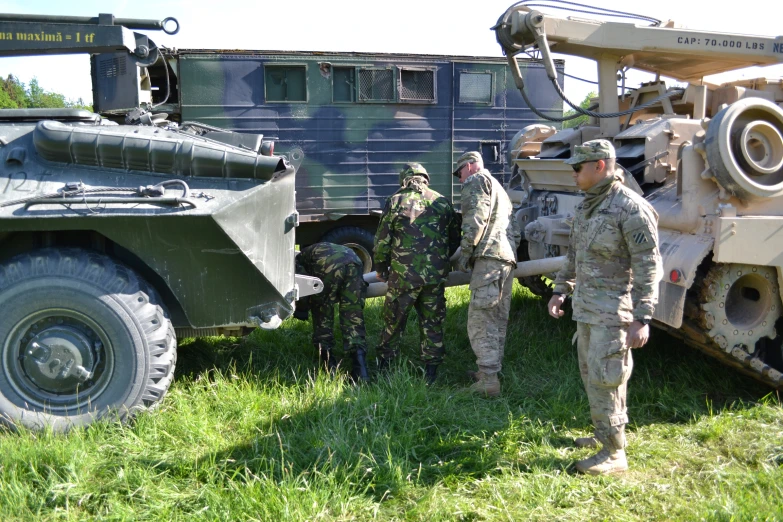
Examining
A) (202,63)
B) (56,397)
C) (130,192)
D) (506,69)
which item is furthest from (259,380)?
(506,69)

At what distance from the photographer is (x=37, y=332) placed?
12.2 feet

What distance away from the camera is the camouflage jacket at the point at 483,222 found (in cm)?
482

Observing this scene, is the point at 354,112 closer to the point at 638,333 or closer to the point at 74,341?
the point at 74,341

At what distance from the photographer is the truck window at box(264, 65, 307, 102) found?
27.3ft

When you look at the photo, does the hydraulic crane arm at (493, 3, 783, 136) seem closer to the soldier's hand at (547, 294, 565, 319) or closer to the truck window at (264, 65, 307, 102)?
the soldier's hand at (547, 294, 565, 319)

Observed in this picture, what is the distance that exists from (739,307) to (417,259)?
216cm

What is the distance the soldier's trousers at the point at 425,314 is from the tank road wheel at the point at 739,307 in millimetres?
1737

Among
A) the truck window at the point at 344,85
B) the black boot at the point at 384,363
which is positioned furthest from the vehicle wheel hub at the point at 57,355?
the truck window at the point at 344,85

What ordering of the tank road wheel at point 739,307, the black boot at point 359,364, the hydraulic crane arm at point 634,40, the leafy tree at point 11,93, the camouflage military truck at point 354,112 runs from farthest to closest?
1. the leafy tree at point 11,93
2. the camouflage military truck at point 354,112
3. the hydraulic crane arm at point 634,40
4. the black boot at point 359,364
5. the tank road wheel at point 739,307

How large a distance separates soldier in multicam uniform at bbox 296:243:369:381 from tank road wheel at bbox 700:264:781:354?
89.8 inches

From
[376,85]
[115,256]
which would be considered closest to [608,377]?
[115,256]

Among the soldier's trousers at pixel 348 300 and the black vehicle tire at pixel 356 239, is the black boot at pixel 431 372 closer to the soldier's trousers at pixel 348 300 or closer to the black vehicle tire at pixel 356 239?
the soldier's trousers at pixel 348 300

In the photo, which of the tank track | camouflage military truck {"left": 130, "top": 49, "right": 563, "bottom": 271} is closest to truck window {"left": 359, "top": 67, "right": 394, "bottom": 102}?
camouflage military truck {"left": 130, "top": 49, "right": 563, "bottom": 271}

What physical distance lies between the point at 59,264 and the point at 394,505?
2137 millimetres
